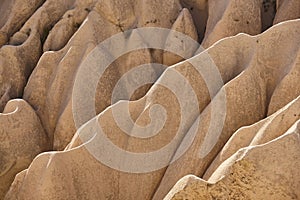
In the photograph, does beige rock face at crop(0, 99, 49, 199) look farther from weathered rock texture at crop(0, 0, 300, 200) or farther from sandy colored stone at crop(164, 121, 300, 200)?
sandy colored stone at crop(164, 121, 300, 200)

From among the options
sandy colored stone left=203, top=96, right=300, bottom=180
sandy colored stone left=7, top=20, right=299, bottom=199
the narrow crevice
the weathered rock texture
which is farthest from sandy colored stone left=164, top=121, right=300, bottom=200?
the narrow crevice

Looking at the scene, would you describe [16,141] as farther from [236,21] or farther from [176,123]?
[236,21]

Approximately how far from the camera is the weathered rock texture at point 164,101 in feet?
18.4

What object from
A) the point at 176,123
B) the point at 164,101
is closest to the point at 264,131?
the point at 176,123

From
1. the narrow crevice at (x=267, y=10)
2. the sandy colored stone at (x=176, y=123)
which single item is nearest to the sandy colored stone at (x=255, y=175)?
the sandy colored stone at (x=176, y=123)

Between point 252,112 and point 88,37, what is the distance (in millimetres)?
3540

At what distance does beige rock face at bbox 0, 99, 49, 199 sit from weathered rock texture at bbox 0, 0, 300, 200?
15 millimetres

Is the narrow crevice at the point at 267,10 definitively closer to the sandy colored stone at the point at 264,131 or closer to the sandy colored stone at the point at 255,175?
the sandy colored stone at the point at 264,131

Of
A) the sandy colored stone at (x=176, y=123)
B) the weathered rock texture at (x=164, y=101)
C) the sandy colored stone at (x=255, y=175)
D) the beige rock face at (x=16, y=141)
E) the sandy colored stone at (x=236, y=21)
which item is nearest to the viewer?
the sandy colored stone at (x=255, y=175)

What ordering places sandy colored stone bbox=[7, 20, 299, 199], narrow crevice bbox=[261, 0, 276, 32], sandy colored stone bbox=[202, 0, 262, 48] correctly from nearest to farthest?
sandy colored stone bbox=[7, 20, 299, 199] < sandy colored stone bbox=[202, 0, 262, 48] < narrow crevice bbox=[261, 0, 276, 32]

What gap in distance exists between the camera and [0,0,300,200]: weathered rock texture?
5.62 m

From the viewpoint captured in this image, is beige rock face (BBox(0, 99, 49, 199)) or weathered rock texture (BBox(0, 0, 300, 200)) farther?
beige rock face (BBox(0, 99, 49, 199))

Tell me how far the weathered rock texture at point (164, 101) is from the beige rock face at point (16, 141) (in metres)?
0.01

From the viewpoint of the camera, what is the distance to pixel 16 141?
8555mm
